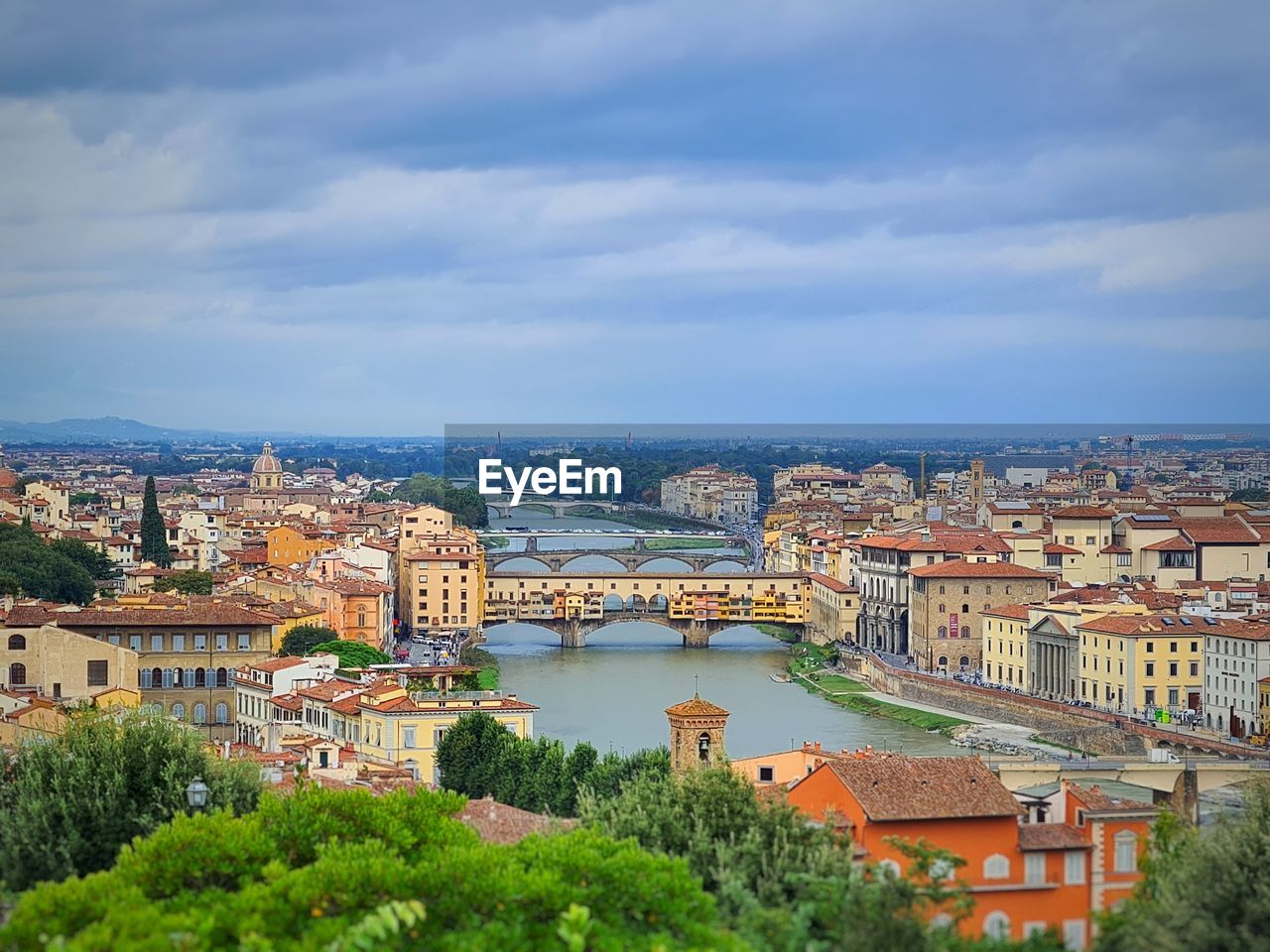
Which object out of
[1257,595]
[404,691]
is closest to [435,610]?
[1257,595]

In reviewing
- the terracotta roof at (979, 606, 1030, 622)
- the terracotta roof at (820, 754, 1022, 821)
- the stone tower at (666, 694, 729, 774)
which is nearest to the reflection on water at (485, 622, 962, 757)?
the terracotta roof at (979, 606, 1030, 622)

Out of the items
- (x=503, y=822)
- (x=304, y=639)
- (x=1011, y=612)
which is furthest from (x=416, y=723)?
(x=1011, y=612)

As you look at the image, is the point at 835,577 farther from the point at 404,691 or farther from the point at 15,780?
the point at 15,780

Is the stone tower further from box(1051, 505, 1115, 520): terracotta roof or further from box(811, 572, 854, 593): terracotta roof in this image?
box(1051, 505, 1115, 520): terracotta roof

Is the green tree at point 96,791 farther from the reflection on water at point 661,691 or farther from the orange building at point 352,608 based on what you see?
the orange building at point 352,608

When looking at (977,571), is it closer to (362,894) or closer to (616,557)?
(616,557)

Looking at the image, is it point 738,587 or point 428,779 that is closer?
point 428,779
